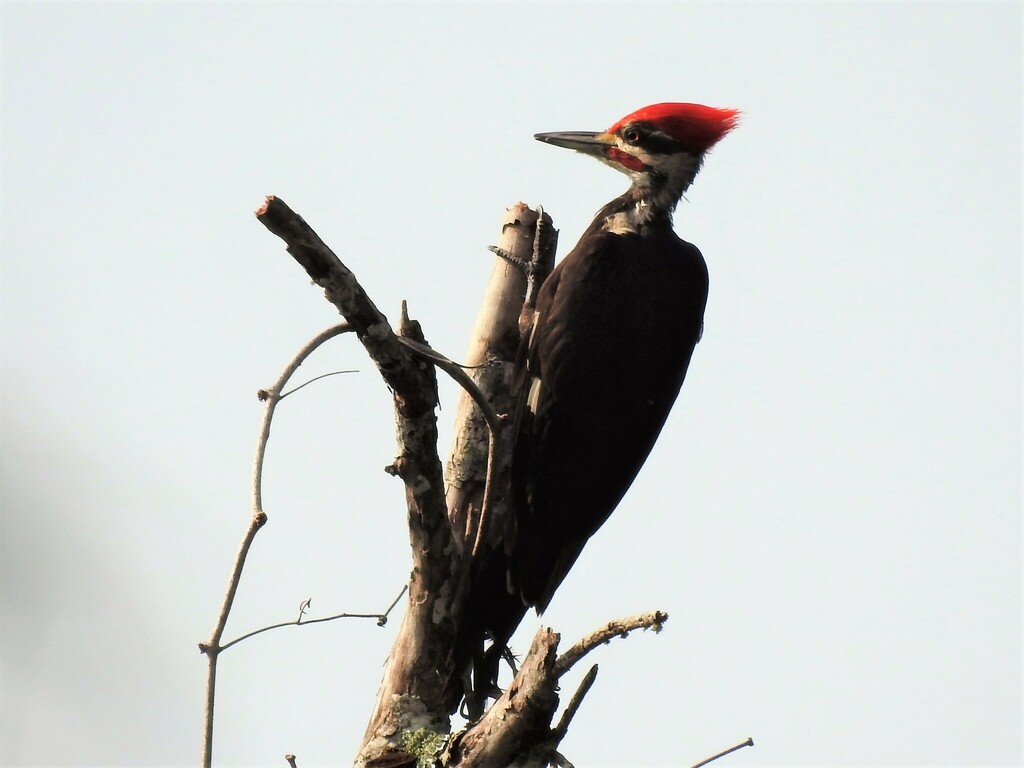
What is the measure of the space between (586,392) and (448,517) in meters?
0.77

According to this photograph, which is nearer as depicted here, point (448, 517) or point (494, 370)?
point (448, 517)

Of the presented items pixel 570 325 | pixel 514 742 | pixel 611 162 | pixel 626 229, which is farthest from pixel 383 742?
pixel 611 162

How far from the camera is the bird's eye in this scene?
4.77 metres

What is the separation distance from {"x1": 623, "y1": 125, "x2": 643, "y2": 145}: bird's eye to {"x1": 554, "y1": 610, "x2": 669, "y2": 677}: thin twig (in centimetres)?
246

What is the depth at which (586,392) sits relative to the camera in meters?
4.09

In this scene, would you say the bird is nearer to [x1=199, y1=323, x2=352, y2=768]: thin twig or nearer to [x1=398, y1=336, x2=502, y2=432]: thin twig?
[x1=398, y1=336, x2=502, y2=432]: thin twig

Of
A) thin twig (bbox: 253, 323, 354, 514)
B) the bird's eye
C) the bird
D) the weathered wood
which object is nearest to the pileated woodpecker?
the bird

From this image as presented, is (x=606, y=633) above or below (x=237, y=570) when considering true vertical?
below

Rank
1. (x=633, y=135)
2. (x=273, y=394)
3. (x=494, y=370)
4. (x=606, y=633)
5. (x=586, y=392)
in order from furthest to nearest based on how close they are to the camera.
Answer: (x=633, y=135), (x=494, y=370), (x=586, y=392), (x=273, y=394), (x=606, y=633)

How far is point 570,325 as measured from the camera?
13.4 ft

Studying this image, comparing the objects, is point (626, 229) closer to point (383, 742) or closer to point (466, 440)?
point (466, 440)

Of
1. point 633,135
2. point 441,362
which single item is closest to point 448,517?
point 441,362

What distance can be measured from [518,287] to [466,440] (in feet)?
2.10

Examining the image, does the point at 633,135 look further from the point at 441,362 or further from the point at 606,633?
the point at 606,633
